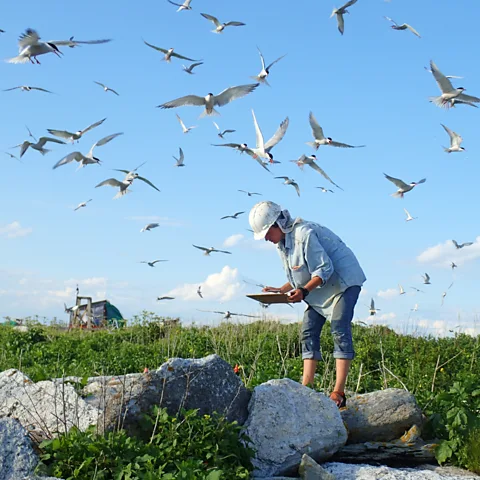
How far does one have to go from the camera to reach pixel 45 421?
548 centimetres

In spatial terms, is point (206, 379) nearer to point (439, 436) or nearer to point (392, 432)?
point (392, 432)

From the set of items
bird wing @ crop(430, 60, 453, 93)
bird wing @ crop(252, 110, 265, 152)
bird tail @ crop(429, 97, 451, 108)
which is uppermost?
bird wing @ crop(430, 60, 453, 93)

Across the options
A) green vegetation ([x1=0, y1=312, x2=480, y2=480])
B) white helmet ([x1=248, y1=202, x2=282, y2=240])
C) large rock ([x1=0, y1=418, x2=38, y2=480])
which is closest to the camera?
large rock ([x1=0, y1=418, x2=38, y2=480])

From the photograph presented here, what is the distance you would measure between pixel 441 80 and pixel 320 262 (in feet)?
21.0

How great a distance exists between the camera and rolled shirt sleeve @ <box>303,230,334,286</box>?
20.6ft

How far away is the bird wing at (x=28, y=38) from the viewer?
403 inches

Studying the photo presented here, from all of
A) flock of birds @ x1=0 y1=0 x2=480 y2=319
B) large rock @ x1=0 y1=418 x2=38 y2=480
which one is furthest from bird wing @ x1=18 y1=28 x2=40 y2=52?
large rock @ x1=0 y1=418 x2=38 y2=480

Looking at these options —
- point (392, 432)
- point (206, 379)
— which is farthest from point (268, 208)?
point (392, 432)

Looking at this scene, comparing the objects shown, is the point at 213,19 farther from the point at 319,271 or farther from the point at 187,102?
the point at 319,271

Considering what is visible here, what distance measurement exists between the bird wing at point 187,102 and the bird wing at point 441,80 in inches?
153

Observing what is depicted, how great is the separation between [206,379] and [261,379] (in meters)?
1.49

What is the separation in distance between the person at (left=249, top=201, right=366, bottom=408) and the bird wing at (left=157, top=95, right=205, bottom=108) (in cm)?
441

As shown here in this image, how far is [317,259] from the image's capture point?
6348 mm

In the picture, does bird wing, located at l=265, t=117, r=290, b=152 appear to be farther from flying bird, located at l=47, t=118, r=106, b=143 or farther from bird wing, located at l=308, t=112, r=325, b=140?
flying bird, located at l=47, t=118, r=106, b=143
